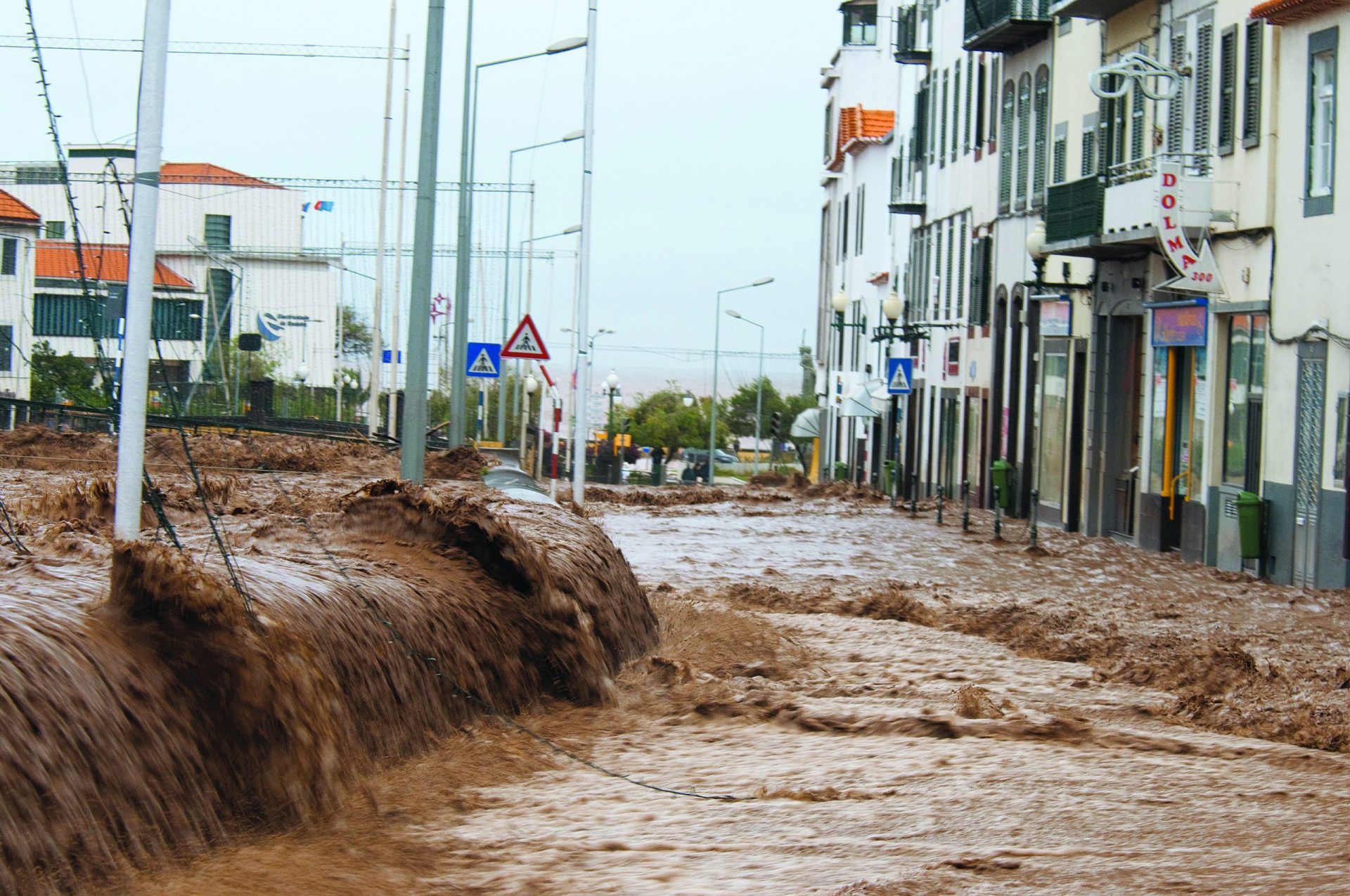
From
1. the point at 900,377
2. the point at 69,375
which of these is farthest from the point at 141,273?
the point at 900,377

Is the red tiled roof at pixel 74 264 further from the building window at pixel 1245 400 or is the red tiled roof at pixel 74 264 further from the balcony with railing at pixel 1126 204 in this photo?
the building window at pixel 1245 400

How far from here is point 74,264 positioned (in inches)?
880

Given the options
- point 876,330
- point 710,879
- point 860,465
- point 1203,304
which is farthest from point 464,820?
point 860,465

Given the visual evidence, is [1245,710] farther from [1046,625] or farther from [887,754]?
[1046,625]

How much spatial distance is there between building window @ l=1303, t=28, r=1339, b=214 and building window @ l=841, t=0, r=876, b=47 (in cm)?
4851

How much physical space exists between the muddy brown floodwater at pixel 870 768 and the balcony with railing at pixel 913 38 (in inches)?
1184

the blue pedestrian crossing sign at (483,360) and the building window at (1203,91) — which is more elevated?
the building window at (1203,91)

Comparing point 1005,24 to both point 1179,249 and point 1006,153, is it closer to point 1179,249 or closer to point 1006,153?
point 1006,153

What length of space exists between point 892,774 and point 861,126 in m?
55.5

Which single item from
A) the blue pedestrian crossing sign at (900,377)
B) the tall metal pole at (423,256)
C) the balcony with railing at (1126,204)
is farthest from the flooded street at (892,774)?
the blue pedestrian crossing sign at (900,377)

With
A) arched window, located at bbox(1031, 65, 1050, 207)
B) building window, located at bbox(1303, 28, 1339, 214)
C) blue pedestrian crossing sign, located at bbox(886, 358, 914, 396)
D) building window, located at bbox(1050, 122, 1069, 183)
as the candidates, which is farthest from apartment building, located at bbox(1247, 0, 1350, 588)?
blue pedestrian crossing sign, located at bbox(886, 358, 914, 396)

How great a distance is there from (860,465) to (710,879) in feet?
163

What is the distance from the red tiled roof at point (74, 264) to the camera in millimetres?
18609

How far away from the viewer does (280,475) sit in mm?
28547
